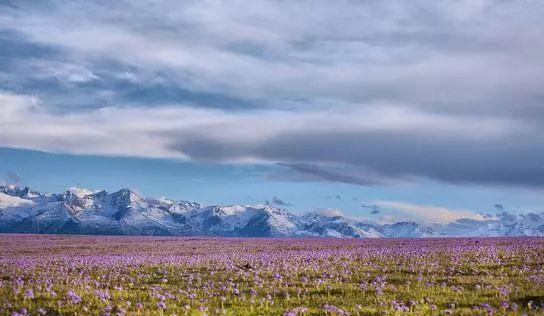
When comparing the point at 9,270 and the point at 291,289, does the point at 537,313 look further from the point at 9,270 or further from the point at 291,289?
the point at 9,270

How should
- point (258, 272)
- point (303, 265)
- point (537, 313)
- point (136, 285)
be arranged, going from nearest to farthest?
1. point (537, 313)
2. point (136, 285)
3. point (258, 272)
4. point (303, 265)

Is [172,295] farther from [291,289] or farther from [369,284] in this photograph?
[369,284]

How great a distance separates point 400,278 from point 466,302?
519 centimetres

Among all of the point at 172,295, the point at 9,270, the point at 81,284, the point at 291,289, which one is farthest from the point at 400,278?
the point at 9,270

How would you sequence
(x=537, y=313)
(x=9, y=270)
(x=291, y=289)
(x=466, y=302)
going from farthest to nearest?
(x=9, y=270) → (x=291, y=289) → (x=466, y=302) → (x=537, y=313)

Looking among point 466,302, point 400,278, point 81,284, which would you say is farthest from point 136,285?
point 466,302

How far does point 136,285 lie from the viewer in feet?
59.4

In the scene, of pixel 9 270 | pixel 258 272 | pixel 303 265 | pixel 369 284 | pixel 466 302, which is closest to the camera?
pixel 466 302

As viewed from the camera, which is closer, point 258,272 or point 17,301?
point 17,301

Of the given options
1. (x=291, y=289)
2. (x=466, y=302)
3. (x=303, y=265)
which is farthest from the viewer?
(x=303, y=265)

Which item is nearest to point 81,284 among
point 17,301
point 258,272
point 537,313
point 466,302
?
point 17,301

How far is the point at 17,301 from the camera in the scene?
14883mm

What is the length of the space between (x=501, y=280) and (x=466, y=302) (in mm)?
4943

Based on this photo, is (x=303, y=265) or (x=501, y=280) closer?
(x=501, y=280)
